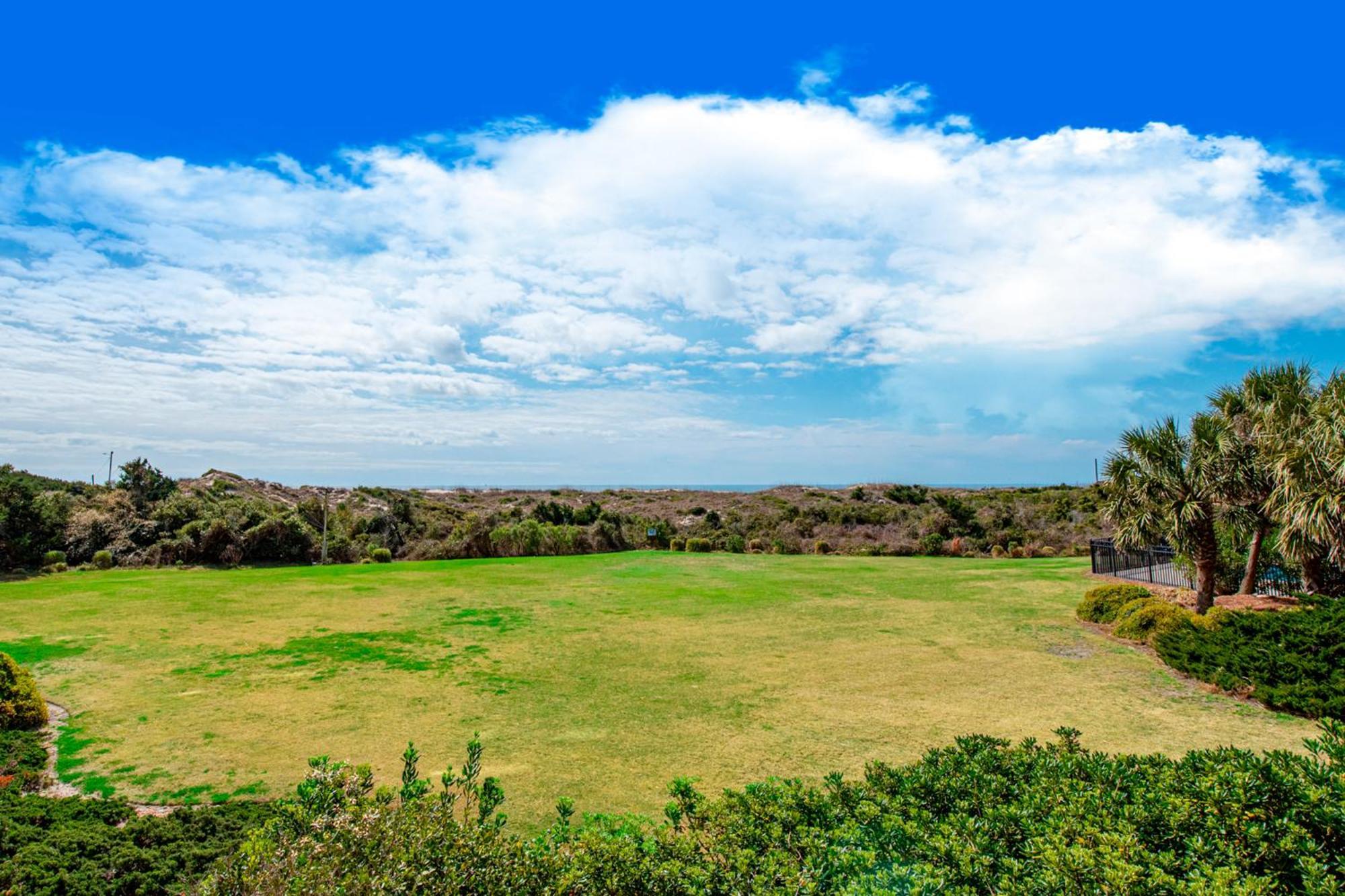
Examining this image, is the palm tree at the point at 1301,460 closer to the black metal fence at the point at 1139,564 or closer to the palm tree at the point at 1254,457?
the palm tree at the point at 1254,457

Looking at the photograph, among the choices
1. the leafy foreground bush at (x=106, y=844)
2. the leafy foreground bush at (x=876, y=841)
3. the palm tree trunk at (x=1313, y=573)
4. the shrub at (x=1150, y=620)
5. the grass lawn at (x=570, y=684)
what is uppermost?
the palm tree trunk at (x=1313, y=573)

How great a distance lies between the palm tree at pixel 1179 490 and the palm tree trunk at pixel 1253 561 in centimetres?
114

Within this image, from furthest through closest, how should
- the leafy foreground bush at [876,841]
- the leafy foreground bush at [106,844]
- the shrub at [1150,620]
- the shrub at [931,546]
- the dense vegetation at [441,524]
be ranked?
the shrub at [931,546] → the dense vegetation at [441,524] → the shrub at [1150,620] → the leafy foreground bush at [106,844] → the leafy foreground bush at [876,841]

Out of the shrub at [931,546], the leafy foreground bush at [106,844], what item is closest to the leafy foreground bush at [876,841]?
the leafy foreground bush at [106,844]

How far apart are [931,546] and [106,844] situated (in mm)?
28413

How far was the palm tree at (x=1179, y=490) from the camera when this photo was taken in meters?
12.1

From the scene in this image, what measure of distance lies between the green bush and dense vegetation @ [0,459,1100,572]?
15.9m

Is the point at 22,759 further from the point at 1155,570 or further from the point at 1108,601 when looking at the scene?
the point at 1155,570

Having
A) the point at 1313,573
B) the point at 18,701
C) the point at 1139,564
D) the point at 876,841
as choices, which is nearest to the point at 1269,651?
the point at 1313,573

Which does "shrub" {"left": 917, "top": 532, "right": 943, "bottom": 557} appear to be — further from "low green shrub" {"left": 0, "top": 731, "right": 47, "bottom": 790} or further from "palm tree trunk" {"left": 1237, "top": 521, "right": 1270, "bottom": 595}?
"low green shrub" {"left": 0, "top": 731, "right": 47, "bottom": 790}

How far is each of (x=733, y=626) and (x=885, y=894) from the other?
32.7 feet

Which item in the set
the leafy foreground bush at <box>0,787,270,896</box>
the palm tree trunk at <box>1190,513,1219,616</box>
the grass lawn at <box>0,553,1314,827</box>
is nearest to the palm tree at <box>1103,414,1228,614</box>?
the palm tree trunk at <box>1190,513,1219,616</box>

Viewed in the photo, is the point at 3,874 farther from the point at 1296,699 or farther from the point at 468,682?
the point at 1296,699

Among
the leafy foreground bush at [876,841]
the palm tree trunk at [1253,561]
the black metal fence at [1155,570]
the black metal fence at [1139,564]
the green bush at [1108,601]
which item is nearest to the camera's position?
the leafy foreground bush at [876,841]
